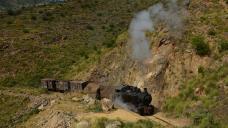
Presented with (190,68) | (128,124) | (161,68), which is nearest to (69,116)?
(128,124)

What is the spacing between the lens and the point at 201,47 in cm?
3391

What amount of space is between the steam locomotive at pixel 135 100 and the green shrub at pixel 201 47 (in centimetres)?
485

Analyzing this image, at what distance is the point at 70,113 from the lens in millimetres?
32219

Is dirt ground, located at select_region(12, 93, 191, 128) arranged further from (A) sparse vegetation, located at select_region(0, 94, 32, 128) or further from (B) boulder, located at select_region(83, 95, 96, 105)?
(A) sparse vegetation, located at select_region(0, 94, 32, 128)

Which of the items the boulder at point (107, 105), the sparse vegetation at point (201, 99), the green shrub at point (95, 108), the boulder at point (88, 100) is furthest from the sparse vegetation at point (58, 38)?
the sparse vegetation at point (201, 99)

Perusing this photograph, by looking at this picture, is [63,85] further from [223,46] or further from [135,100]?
[223,46]

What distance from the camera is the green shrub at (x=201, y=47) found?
33844 millimetres

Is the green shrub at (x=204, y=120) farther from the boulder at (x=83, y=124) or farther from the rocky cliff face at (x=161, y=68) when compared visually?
the boulder at (x=83, y=124)

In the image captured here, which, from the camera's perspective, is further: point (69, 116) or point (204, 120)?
point (69, 116)

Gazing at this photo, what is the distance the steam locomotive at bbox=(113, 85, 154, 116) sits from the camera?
32.1 meters

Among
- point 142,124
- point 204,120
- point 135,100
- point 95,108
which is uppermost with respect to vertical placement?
point 135,100

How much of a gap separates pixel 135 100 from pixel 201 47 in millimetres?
6151

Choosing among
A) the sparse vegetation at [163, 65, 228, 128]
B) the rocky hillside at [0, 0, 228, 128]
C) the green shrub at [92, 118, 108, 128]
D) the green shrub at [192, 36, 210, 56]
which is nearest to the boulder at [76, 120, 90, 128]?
the green shrub at [92, 118, 108, 128]

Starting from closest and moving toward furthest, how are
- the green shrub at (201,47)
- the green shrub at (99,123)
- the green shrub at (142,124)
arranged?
the green shrub at (142,124) < the green shrub at (99,123) < the green shrub at (201,47)
